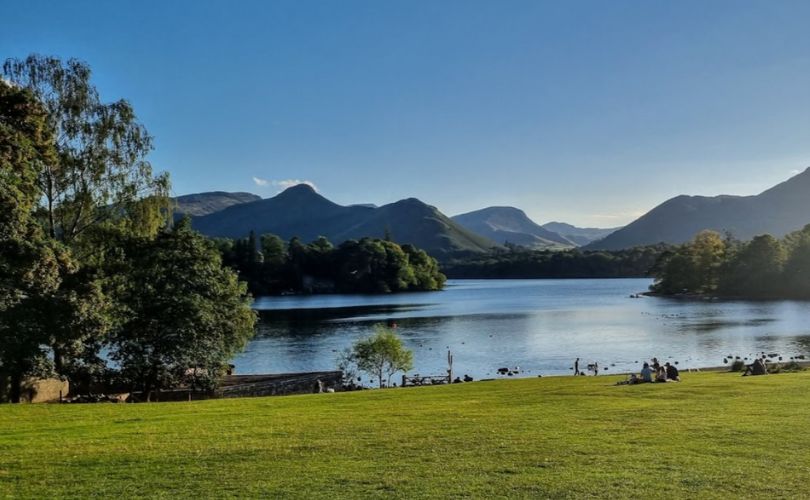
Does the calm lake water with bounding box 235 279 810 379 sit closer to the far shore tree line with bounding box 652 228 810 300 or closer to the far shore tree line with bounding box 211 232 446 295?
the far shore tree line with bounding box 652 228 810 300

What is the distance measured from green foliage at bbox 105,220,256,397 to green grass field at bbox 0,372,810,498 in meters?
13.9

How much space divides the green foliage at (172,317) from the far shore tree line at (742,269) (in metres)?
136

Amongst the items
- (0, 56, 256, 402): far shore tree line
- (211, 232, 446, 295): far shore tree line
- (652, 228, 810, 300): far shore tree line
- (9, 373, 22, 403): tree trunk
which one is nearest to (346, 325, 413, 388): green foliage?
(0, 56, 256, 402): far shore tree line

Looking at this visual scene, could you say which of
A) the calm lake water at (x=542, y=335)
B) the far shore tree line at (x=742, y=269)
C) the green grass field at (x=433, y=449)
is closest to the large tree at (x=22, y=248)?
the green grass field at (x=433, y=449)

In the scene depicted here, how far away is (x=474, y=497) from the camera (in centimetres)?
957

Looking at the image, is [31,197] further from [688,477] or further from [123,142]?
[688,477]

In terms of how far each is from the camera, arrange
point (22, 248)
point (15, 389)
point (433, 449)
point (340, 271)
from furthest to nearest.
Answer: point (340, 271)
point (15, 389)
point (22, 248)
point (433, 449)

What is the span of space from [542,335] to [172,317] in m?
55.0

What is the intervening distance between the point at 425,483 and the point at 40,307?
70.6ft

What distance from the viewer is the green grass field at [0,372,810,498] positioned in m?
10.2

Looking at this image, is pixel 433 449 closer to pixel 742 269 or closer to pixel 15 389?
pixel 15 389

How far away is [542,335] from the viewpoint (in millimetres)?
79375

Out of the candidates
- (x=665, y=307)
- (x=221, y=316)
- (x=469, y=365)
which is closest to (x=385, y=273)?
(x=665, y=307)

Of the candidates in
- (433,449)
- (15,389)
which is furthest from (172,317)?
(433,449)
